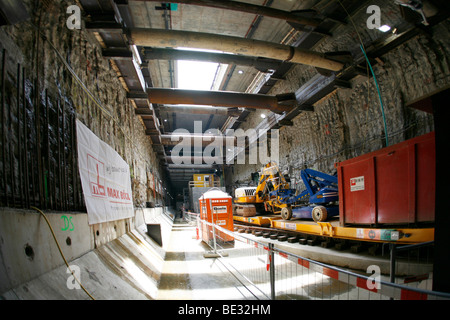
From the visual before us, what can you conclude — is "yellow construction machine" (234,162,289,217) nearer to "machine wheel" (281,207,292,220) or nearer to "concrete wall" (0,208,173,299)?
"machine wheel" (281,207,292,220)

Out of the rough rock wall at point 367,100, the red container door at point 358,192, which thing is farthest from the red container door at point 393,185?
the rough rock wall at point 367,100

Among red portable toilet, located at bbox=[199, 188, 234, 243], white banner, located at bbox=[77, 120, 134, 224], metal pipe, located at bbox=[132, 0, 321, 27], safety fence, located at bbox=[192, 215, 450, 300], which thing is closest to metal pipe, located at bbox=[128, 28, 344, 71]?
metal pipe, located at bbox=[132, 0, 321, 27]

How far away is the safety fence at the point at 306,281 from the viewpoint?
1736mm

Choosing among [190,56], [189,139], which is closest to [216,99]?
[190,56]

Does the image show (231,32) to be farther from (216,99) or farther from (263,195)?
(263,195)

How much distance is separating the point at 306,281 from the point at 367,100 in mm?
5922

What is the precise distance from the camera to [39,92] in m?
2.91

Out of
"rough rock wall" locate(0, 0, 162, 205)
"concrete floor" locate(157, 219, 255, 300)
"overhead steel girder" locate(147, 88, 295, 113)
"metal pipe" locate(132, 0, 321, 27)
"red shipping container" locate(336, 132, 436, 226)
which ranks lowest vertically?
"concrete floor" locate(157, 219, 255, 300)

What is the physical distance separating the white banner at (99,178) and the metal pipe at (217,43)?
3.00 m

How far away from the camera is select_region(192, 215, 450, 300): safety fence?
5.70ft

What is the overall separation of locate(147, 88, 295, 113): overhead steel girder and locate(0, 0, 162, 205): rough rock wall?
1555mm

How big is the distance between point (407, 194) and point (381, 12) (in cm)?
506

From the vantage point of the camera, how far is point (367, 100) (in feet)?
23.2
